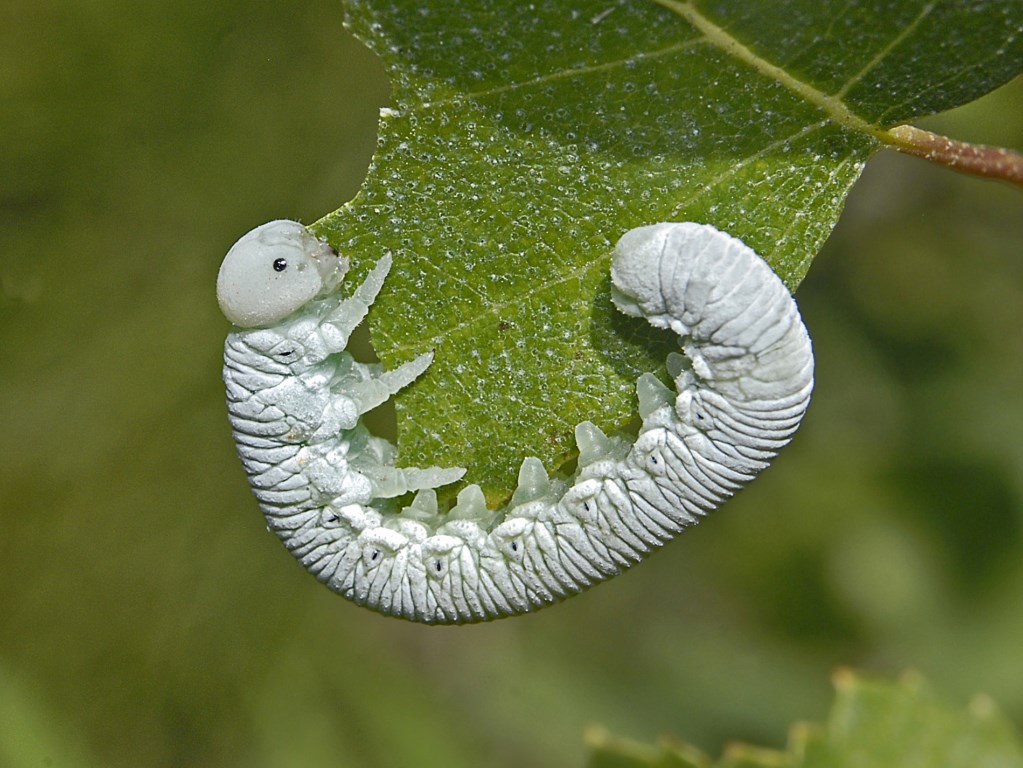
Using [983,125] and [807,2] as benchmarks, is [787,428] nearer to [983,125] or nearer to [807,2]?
[807,2]

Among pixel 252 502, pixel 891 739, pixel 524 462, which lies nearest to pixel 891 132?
pixel 524 462

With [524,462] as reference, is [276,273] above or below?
above

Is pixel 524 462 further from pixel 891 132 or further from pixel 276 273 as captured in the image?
pixel 891 132

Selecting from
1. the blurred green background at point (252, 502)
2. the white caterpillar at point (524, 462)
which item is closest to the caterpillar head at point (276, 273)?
the white caterpillar at point (524, 462)

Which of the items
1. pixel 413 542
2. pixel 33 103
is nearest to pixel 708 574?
pixel 413 542

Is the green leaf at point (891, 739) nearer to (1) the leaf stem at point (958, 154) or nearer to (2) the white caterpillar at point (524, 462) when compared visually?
(2) the white caterpillar at point (524, 462)

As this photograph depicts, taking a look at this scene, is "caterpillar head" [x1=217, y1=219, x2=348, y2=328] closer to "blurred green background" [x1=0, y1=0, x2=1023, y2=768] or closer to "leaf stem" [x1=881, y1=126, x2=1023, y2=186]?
"leaf stem" [x1=881, y1=126, x2=1023, y2=186]
